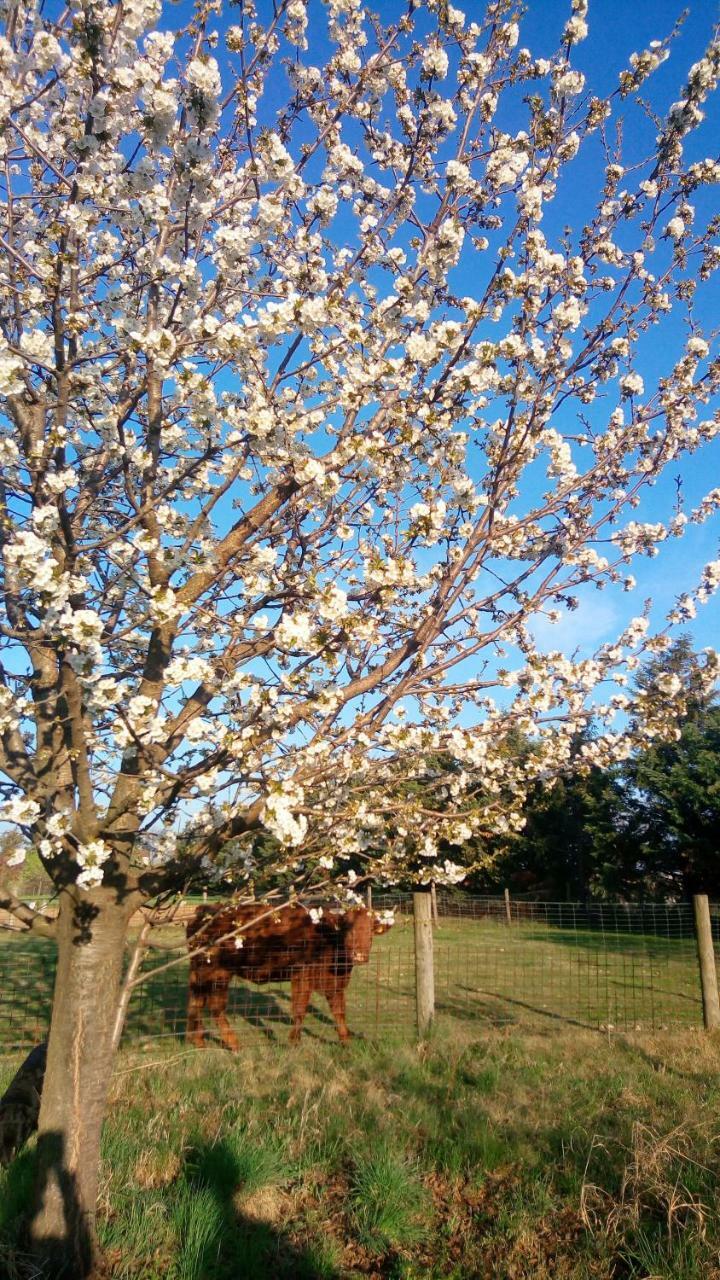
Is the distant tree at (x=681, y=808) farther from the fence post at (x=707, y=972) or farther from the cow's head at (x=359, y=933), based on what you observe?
the cow's head at (x=359, y=933)

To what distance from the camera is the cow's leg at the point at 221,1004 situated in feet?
24.2

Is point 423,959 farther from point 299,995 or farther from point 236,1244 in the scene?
point 236,1244

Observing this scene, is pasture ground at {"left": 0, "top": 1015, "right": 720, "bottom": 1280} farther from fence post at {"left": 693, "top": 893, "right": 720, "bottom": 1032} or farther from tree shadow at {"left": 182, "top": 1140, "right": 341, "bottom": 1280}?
fence post at {"left": 693, "top": 893, "right": 720, "bottom": 1032}

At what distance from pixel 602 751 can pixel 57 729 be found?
3.92m

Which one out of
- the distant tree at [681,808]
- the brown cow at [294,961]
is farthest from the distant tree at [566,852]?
the brown cow at [294,961]

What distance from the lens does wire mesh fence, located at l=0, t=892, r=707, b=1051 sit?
8.27m

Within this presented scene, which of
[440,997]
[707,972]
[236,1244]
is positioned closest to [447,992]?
[440,997]

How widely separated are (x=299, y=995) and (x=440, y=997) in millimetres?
3133

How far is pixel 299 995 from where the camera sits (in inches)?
313

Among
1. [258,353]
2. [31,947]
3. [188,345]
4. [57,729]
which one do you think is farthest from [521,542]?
[31,947]

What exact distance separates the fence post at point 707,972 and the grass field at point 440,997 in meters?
0.23

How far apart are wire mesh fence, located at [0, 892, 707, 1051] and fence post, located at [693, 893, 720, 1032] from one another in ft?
0.92

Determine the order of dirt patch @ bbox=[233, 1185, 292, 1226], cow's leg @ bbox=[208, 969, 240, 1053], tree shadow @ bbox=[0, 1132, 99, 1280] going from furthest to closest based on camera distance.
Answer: cow's leg @ bbox=[208, 969, 240, 1053] → dirt patch @ bbox=[233, 1185, 292, 1226] → tree shadow @ bbox=[0, 1132, 99, 1280]

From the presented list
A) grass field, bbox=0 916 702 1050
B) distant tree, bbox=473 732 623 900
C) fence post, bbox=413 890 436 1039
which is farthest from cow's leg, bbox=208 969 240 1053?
distant tree, bbox=473 732 623 900
